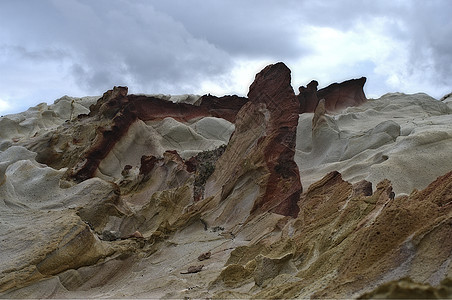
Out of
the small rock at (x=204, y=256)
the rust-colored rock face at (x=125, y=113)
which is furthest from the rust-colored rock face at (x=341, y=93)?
the small rock at (x=204, y=256)

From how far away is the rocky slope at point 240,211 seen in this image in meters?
3.47

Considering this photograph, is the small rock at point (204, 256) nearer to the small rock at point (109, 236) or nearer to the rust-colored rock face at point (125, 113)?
the small rock at point (109, 236)

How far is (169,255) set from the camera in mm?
6137

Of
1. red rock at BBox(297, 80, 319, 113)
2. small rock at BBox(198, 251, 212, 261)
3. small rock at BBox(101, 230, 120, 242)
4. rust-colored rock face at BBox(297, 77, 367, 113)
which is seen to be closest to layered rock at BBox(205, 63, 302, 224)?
small rock at BBox(198, 251, 212, 261)

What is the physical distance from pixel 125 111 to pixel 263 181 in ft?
19.6

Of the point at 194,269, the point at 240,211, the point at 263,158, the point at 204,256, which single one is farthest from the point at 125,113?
the point at 194,269

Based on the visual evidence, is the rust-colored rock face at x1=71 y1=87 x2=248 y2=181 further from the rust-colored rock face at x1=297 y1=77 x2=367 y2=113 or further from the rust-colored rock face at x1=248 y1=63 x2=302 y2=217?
the rust-colored rock face at x1=248 y1=63 x2=302 y2=217

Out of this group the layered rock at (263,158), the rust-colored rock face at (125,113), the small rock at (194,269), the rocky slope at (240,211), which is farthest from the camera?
the rust-colored rock face at (125,113)

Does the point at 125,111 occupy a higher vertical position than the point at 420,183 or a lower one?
higher

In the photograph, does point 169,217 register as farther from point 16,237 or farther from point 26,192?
point 16,237

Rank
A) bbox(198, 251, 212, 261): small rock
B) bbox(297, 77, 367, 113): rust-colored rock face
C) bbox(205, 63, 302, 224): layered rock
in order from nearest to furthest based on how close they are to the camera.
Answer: bbox(198, 251, 212, 261): small rock
bbox(205, 63, 302, 224): layered rock
bbox(297, 77, 367, 113): rust-colored rock face

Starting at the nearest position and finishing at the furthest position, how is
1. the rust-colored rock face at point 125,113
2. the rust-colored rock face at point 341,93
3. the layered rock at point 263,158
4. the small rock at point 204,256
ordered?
the small rock at point 204,256 < the layered rock at point 263,158 < the rust-colored rock face at point 125,113 < the rust-colored rock face at point 341,93

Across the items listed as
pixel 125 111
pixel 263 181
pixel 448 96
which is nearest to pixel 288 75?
pixel 263 181

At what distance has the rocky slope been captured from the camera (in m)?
3.47
